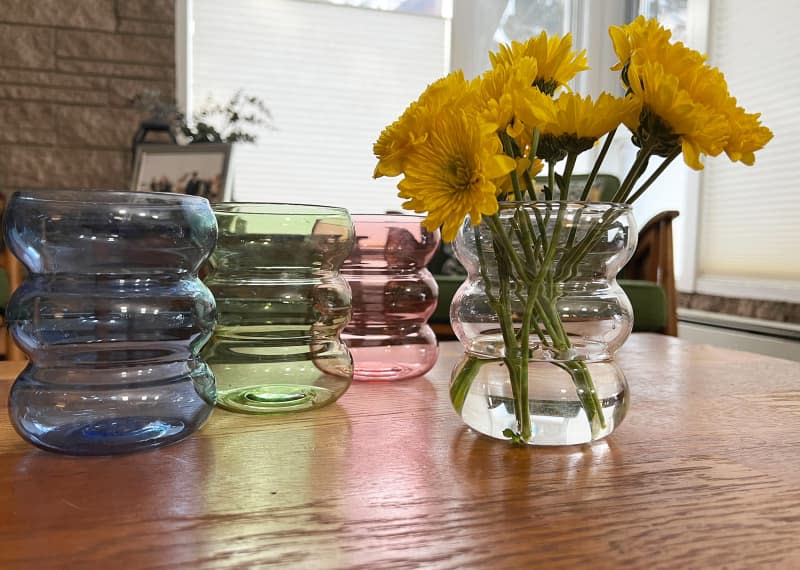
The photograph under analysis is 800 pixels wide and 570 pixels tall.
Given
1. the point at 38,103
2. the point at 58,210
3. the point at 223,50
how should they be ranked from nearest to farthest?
the point at 58,210
the point at 38,103
the point at 223,50

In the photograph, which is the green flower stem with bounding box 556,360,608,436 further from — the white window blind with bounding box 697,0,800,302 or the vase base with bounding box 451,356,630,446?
the white window blind with bounding box 697,0,800,302

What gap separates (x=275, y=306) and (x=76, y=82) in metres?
2.73

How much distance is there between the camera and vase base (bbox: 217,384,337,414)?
21.9 inches

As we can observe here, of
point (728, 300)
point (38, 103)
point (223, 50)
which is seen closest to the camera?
point (728, 300)

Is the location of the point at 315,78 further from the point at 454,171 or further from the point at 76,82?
the point at 454,171

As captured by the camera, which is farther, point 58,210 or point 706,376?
point 706,376

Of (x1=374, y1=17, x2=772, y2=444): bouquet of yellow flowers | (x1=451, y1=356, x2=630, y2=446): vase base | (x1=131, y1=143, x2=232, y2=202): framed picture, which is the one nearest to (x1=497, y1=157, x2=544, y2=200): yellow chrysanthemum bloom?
(x1=374, y1=17, x2=772, y2=444): bouquet of yellow flowers

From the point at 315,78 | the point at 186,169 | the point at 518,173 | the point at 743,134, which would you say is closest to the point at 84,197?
the point at 518,173

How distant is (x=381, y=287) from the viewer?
72 cm

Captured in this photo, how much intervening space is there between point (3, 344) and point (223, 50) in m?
1.63

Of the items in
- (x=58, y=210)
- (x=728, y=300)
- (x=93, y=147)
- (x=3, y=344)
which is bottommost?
(x=3, y=344)

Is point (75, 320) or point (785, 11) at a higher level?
point (785, 11)

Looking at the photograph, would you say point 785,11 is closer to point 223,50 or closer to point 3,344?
point 223,50

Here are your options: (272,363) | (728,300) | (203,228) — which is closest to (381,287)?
(272,363)
